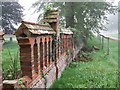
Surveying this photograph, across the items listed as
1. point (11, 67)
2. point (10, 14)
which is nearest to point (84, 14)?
point (11, 67)

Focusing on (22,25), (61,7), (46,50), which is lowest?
(46,50)

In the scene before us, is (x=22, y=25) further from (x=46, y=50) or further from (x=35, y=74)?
(x=46, y=50)

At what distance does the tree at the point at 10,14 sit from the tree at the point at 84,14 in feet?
39.2

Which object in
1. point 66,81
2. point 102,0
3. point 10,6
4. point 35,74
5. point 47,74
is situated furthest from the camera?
point 10,6

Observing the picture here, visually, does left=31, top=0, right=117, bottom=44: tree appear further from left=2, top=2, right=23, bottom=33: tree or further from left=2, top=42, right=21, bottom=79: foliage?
left=2, top=2, right=23, bottom=33: tree

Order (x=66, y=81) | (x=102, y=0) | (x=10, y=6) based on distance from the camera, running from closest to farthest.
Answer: (x=66, y=81)
(x=102, y=0)
(x=10, y=6)

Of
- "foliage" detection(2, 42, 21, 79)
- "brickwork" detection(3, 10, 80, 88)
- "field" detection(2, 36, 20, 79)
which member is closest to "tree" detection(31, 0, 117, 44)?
"field" detection(2, 36, 20, 79)

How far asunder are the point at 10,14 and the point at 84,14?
567 inches

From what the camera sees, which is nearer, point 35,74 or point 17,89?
point 17,89

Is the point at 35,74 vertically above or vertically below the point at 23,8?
below

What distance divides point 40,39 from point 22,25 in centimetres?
104

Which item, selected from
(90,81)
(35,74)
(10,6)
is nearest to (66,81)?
(90,81)

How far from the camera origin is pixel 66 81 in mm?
7520

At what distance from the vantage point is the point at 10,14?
2947 cm
